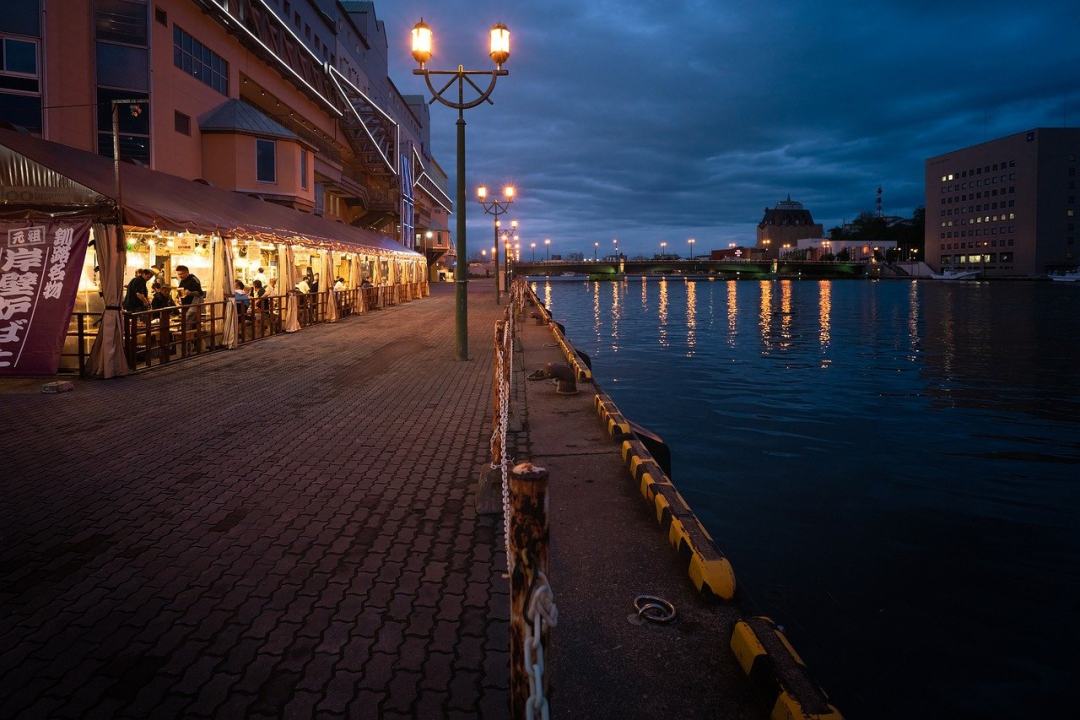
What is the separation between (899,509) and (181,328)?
567 inches

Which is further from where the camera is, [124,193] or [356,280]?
[356,280]

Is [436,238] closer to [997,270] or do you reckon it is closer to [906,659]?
[906,659]

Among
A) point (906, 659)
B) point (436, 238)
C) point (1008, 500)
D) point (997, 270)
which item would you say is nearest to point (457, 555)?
point (906, 659)

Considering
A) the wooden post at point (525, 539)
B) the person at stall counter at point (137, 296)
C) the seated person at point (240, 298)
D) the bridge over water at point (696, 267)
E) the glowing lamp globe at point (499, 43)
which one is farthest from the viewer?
the bridge over water at point (696, 267)

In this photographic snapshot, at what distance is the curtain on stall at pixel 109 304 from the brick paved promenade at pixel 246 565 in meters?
2.53

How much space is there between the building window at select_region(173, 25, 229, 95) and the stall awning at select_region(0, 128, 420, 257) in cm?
785

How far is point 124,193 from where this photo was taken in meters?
13.3

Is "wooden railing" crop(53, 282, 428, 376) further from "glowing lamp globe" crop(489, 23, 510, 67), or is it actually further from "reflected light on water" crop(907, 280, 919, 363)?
"reflected light on water" crop(907, 280, 919, 363)

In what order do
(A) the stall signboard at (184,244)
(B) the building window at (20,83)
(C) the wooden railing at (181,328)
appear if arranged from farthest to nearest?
(A) the stall signboard at (184,244) < (B) the building window at (20,83) < (C) the wooden railing at (181,328)

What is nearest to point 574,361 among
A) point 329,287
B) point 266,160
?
point 329,287

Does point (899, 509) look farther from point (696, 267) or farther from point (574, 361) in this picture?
point (696, 267)

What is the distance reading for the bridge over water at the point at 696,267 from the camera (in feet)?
374

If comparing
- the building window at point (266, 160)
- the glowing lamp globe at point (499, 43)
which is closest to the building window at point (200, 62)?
the building window at point (266, 160)

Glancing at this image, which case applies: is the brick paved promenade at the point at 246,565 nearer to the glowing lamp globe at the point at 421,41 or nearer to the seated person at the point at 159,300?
the seated person at the point at 159,300
